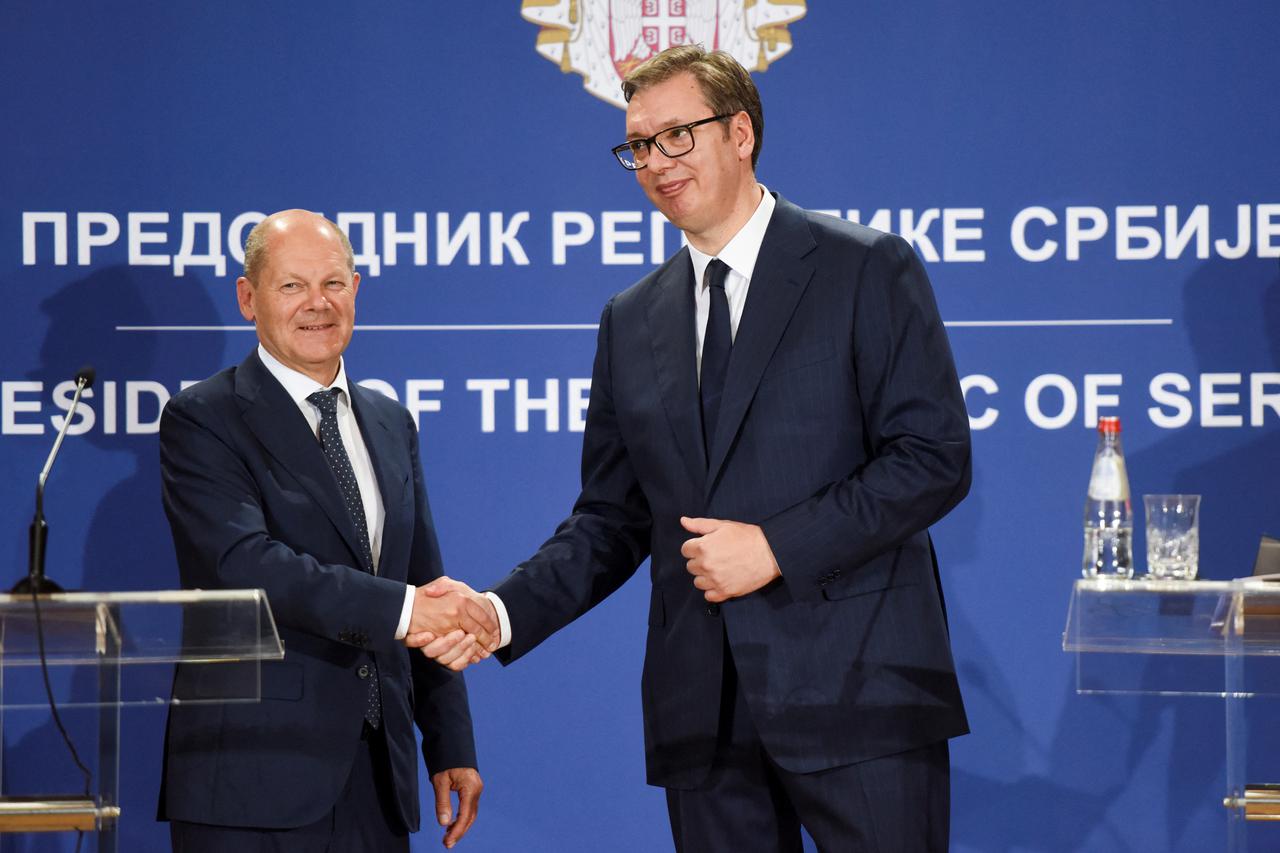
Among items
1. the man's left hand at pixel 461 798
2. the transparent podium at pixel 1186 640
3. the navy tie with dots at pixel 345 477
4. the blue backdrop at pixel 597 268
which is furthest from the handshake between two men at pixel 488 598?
the blue backdrop at pixel 597 268

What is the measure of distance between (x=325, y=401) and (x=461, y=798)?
→ 840mm

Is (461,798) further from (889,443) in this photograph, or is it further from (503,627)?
(889,443)

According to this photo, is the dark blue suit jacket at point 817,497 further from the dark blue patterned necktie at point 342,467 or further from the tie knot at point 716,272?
the dark blue patterned necktie at point 342,467

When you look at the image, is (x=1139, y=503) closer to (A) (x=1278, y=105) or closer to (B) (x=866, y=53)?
(A) (x=1278, y=105)

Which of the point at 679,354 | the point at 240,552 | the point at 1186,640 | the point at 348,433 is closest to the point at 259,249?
the point at 348,433

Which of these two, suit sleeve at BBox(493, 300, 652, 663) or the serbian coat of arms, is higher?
the serbian coat of arms

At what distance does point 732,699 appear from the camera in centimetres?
243

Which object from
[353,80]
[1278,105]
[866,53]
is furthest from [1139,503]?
[353,80]

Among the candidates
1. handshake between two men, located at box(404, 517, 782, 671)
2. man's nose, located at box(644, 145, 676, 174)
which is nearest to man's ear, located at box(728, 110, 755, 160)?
man's nose, located at box(644, 145, 676, 174)

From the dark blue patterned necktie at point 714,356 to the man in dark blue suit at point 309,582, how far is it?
0.63 meters

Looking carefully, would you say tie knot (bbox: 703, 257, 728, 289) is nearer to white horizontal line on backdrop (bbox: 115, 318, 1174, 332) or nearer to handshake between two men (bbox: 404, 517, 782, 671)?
handshake between two men (bbox: 404, 517, 782, 671)

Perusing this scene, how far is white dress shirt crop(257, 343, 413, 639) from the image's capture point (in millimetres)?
2791

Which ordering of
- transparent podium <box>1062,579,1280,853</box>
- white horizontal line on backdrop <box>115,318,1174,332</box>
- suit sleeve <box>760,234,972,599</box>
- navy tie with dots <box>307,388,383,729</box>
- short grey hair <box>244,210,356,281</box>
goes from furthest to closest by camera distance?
white horizontal line on backdrop <box>115,318,1174,332</box> → short grey hair <box>244,210,356,281</box> → navy tie with dots <box>307,388,383,729</box> → suit sleeve <box>760,234,972,599</box> → transparent podium <box>1062,579,1280,853</box>

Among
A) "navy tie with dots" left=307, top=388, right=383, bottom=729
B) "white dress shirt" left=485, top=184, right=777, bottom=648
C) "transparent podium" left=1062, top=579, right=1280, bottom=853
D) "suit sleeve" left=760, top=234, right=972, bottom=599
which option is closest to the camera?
"transparent podium" left=1062, top=579, right=1280, bottom=853
